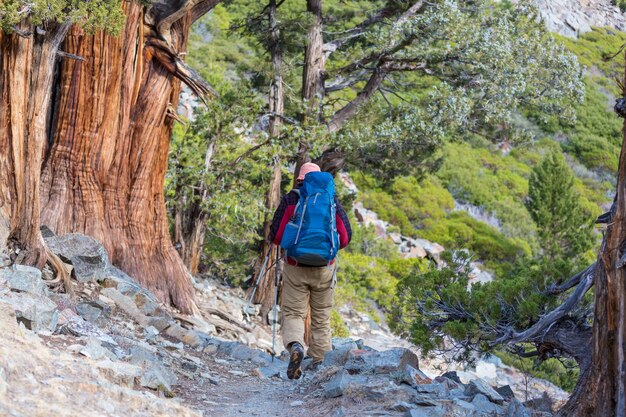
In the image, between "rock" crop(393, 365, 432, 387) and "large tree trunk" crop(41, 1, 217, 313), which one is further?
"large tree trunk" crop(41, 1, 217, 313)

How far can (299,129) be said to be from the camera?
41.7ft

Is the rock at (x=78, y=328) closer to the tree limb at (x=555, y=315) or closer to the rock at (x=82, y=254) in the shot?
the rock at (x=82, y=254)

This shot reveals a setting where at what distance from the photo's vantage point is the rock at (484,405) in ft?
18.3

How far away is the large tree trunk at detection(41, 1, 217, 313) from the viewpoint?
29.0 feet

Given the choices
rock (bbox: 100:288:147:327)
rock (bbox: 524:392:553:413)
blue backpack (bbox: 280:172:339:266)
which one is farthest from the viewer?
rock (bbox: 100:288:147:327)

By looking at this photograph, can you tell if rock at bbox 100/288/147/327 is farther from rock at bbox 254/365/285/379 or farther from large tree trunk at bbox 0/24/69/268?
rock at bbox 254/365/285/379

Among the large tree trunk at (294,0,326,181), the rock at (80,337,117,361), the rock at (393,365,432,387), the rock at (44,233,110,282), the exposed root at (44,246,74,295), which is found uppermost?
the large tree trunk at (294,0,326,181)

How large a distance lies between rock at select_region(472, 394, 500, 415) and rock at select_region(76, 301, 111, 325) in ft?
10.5

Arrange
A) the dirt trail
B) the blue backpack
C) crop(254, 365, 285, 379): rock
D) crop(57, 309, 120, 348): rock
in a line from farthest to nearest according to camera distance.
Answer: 1. crop(254, 365, 285, 379): rock
2. the blue backpack
3. crop(57, 309, 120, 348): rock
4. the dirt trail

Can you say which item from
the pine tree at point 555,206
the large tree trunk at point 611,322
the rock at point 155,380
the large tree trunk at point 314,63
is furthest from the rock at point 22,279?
the pine tree at point 555,206

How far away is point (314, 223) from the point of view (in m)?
6.59

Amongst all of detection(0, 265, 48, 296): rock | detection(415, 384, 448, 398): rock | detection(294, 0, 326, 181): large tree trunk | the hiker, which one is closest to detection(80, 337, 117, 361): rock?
detection(0, 265, 48, 296): rock

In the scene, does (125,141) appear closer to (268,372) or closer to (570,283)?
(268,372)

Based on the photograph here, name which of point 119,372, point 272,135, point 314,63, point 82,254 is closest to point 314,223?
point 119,372
